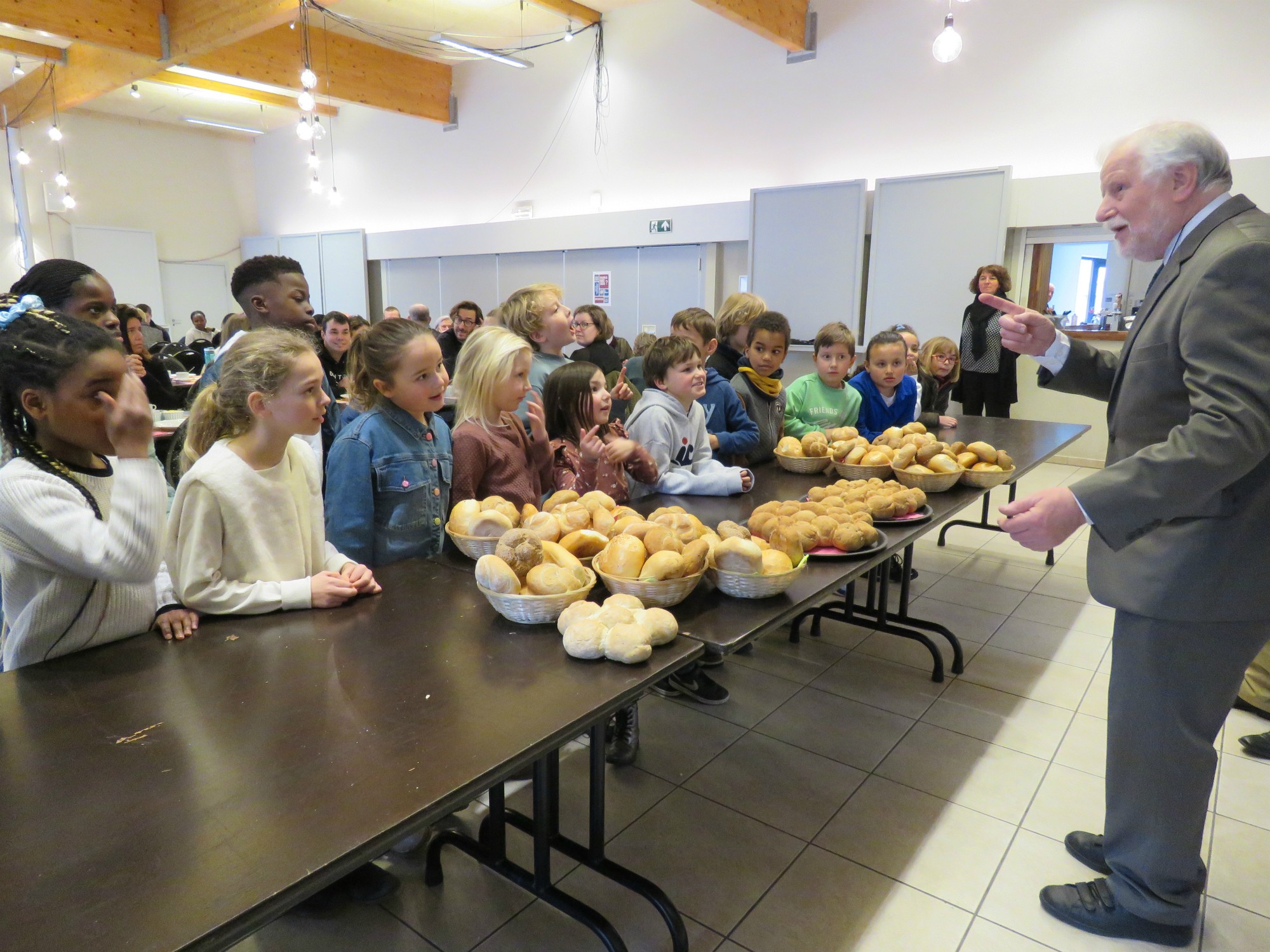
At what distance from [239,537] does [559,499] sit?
2.20 feet

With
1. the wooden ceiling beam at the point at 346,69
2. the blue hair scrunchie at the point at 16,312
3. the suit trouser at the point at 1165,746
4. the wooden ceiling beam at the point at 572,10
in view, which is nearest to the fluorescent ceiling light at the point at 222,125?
the wooden ceiling beam at the point at 346,69

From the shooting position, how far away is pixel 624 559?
4.72 ft

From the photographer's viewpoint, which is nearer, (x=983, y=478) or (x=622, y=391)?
(x=983, y=478)

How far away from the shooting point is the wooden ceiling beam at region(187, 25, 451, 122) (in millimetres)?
8250

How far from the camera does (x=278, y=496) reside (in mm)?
1549

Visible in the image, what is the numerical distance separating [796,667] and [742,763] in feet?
2.36

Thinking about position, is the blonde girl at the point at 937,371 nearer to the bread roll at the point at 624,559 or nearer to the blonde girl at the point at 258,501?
the bread roll at the point at 624,559

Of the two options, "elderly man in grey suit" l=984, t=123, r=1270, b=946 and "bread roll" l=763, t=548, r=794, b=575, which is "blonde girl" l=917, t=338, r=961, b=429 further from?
"bread roll" l=763, t=548, r=794, b=575

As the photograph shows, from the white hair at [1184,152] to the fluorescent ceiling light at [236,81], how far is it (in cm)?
916

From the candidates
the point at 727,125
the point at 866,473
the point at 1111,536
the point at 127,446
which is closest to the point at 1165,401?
the point at 1111,536

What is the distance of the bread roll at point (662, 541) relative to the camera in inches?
57.4

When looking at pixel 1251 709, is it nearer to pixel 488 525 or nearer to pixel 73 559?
pixel 488 525

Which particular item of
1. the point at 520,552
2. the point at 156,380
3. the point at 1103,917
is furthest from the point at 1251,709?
the point at 156,380

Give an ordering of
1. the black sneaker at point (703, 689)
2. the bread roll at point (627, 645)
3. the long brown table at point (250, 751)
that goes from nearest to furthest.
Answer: the long brown table at point (250, 751), the bread roll at point (627, 645), the black sneaker at point (703, 689)
